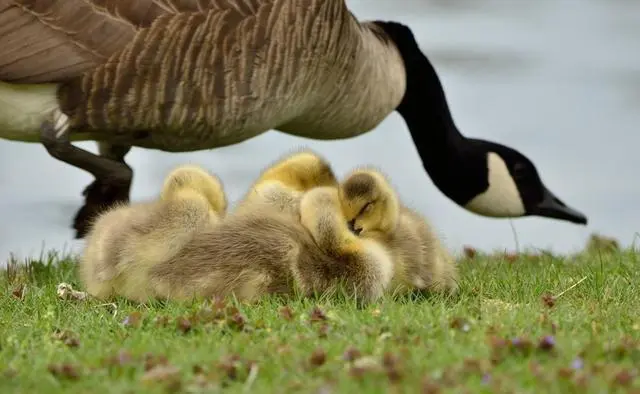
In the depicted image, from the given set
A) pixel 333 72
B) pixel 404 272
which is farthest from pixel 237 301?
pixel 333 72

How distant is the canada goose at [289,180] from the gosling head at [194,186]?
0.10 meters

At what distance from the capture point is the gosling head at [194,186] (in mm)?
4586

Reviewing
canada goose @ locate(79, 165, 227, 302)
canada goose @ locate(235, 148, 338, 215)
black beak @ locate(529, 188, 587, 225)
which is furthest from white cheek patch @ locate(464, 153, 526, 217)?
canada goose @ locate(79, 165, 227, 302)

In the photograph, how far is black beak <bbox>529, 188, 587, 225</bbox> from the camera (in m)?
8.27

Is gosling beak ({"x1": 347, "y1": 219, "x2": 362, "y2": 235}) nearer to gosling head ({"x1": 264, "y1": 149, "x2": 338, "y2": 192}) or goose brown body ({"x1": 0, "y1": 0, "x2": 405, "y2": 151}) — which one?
gosling head ({"x1": 264, "y1": 149, "x2": 338, "y2": 192})

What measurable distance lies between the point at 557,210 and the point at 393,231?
13.1 feet

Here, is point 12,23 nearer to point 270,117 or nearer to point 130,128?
point 130,128

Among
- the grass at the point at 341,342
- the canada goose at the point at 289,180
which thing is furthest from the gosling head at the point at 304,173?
the grass at the point at 341,342

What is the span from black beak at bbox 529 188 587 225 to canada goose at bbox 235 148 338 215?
3774mm

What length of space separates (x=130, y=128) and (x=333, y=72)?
1351 mm

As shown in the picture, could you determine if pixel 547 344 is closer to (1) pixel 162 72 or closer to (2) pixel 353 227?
(2) pixel 353 227

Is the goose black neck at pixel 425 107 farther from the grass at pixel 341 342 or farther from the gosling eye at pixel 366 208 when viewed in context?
the gosling eye at pixel 366 208

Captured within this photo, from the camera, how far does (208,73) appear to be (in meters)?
6.51

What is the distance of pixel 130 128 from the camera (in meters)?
6.61
